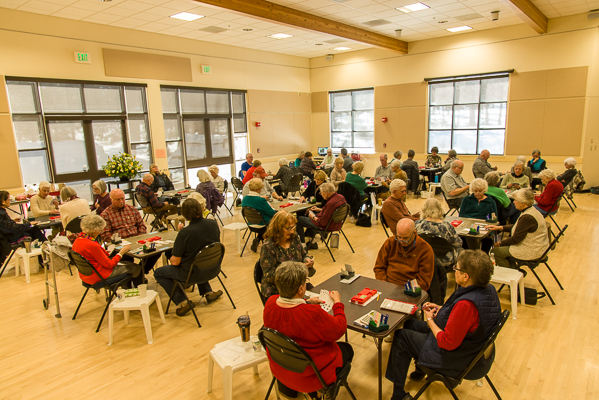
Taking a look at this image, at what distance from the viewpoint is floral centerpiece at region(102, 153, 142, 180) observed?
8758 millimetres

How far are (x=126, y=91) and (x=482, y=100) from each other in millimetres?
10030

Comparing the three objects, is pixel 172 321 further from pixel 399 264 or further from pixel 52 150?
pixel 52 150

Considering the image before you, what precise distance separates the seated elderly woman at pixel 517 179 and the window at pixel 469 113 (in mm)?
4299

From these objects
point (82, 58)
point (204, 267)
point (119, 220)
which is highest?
point (82, 58)

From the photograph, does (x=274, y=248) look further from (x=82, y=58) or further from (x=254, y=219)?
(x=82, y=58)

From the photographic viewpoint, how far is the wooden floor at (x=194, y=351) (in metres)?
3.08

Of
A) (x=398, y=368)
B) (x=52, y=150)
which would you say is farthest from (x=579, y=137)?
(x=52, y=150)

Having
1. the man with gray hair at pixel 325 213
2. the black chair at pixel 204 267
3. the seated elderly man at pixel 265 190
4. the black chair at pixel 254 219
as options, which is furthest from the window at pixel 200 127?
the black chair at pixel 204 267

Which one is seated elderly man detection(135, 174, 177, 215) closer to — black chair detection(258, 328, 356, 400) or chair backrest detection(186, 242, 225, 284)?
chair backrest detection(186, 242, 225, 284)

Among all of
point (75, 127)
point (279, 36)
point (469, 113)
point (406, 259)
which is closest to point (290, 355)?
point (406, 259)

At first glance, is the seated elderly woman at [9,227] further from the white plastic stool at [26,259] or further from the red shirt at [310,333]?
the red shirt at [310,333]

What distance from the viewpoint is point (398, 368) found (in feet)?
9.01

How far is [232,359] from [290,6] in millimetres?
7379

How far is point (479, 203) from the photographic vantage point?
5215 mm
